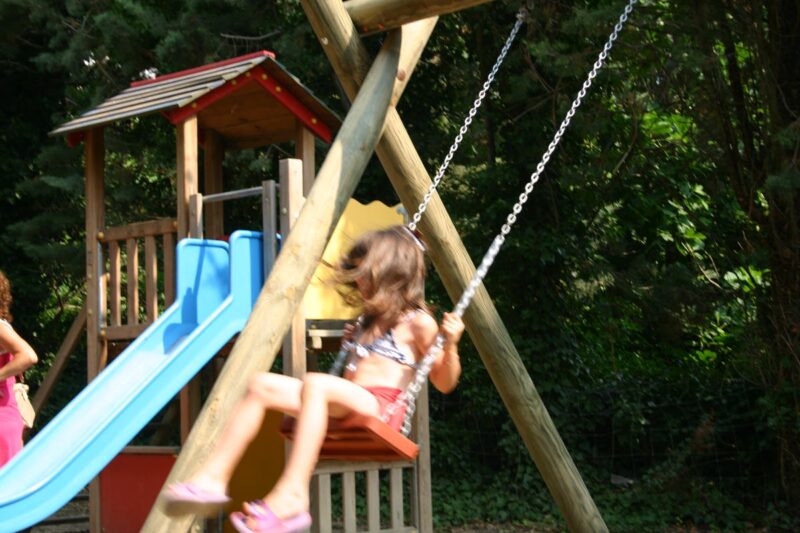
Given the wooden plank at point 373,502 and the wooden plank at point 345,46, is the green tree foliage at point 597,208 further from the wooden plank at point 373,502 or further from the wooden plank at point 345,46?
the wooden plank at point 345,46

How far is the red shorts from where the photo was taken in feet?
12.3

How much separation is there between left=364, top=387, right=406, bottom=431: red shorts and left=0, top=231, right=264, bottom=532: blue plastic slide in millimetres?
2166

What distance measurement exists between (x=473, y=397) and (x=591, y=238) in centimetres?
211

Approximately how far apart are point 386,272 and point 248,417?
0.78 meters

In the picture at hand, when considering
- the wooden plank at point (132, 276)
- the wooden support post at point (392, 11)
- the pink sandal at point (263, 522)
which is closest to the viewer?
the pink sandal at point (263, 522)

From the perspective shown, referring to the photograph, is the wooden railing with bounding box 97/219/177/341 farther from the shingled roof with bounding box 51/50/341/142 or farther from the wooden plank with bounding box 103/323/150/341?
the shingled roof with bounding box 51/50/341/142

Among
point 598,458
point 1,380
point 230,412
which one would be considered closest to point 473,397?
point 598,458

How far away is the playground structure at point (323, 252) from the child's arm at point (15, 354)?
85 cm

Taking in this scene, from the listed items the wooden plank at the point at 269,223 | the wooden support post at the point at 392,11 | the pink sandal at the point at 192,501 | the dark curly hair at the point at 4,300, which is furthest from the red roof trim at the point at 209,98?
the pink sandal at the point at 192,501

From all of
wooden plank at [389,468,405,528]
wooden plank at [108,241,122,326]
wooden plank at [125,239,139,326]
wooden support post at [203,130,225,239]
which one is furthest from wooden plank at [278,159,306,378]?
wooden support post at [203,130,225,239]

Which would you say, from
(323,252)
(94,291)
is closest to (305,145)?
(94,291)

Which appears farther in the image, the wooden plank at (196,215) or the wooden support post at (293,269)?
the wooden plank at (196,215)

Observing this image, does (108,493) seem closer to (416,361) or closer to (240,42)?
(416,361)

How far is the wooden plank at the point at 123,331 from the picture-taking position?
23.7 ft
